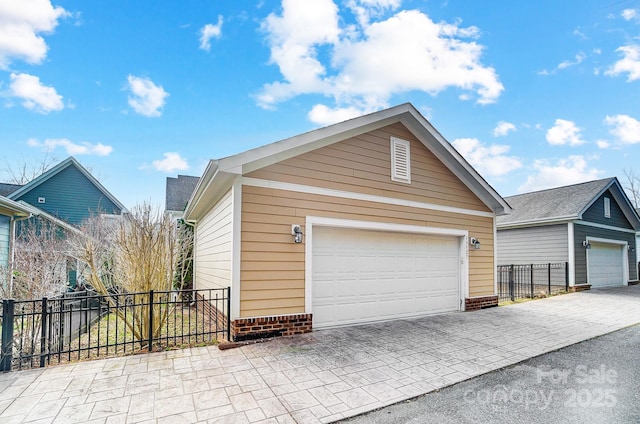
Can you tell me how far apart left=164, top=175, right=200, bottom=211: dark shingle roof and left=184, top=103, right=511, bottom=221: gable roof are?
5.62 metres

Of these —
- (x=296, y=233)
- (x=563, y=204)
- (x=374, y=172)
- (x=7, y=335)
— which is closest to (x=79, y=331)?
(x=7, y=335)

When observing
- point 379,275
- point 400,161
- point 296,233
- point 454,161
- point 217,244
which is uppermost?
point 454,161

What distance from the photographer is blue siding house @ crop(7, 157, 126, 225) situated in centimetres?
1560

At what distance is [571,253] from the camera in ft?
42.4

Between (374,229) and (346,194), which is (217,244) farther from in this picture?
(374,229)

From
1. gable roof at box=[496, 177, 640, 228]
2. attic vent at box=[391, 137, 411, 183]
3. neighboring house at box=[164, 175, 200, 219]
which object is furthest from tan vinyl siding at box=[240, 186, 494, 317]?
gable roof at box=[496, 177, 640, 228]

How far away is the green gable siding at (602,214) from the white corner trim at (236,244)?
14.4 m

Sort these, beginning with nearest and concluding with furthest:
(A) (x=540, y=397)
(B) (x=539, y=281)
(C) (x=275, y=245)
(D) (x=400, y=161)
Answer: (A) (x=540, y=397)
(C) (x=275, y=245)
(D) (x=400, y=161)
(B) (x=539, y=281)

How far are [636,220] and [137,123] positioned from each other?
2489 cm

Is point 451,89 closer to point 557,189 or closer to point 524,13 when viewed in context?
point 524,13

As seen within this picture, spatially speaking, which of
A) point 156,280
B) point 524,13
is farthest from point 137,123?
point 524,13

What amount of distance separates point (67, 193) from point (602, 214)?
2538 centimetres

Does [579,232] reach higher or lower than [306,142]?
lower

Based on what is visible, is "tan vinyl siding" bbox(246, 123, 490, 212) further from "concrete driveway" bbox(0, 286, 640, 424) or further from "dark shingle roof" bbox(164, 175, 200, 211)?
"dark shingle roof" bbox(164, 175, 200, 211)
